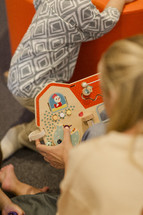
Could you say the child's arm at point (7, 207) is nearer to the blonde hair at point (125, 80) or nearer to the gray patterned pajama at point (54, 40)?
the gray patterned pajama at point (54, 40)

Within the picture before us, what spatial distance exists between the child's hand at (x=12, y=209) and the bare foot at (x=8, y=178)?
15 cm

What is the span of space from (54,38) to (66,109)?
0.29 m

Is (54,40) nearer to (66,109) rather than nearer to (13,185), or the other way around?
(66,109)

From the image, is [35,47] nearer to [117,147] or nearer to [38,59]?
[38,59]

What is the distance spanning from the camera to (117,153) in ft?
1.51

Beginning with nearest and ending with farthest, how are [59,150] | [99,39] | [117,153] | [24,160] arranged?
[117,153]
[59,150]
[99,39]
[24,160]

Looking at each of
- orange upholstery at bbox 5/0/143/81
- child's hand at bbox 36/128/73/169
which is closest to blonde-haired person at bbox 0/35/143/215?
child's hand at bbox 36/128/73/169

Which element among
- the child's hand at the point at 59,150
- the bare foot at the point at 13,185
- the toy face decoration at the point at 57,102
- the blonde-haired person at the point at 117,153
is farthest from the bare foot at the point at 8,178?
the blonde-haired person at the point at 117,153

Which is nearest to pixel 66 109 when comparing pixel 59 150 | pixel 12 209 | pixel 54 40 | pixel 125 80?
pixel 59 150

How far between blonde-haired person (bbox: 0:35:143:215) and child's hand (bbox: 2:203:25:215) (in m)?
0.49

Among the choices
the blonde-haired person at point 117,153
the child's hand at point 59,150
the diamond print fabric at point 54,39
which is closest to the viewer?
the blonde-haired person at point 117,153

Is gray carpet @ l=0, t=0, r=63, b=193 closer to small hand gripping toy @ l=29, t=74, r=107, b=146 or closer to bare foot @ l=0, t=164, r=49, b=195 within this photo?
bare foot @ l=0, t=164, r=49, b=195

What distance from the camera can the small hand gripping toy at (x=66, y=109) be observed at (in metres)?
0.92

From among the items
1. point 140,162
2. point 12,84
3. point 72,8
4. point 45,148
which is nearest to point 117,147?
point 140,162
